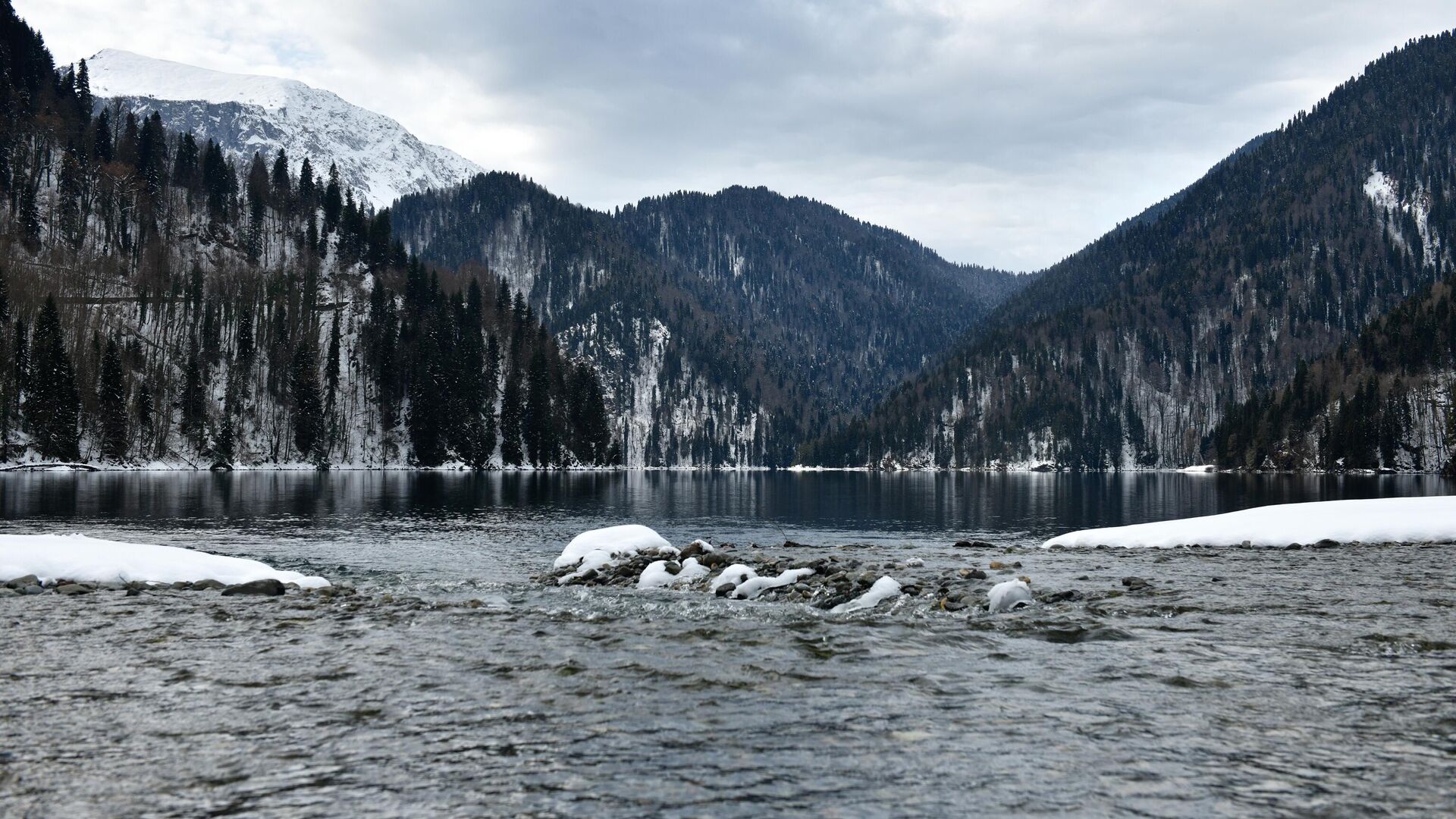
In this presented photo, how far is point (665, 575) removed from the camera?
101 feet

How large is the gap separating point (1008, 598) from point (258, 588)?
22.6 metres

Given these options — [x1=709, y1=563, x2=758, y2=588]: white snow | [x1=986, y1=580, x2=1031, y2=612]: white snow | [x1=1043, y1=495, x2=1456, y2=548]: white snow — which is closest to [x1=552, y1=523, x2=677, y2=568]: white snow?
[x1=709, y1=563, x2=758, y2=588]: white snow

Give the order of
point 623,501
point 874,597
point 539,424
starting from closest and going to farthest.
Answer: point 874,597, point 623,501, point 539,424

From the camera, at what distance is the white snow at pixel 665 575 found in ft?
98.6

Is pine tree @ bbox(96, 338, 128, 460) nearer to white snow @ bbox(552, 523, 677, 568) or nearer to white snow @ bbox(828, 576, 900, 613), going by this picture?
white snow @ bbox(552, 523, 677, 568)

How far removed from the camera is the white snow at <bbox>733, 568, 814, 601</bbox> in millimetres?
26906

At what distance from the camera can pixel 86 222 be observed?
195125 millimetres

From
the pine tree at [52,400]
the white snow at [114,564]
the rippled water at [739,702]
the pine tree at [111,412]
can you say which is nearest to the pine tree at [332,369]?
the pine tree at [111,412]

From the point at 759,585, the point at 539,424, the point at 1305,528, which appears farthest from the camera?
the point at 539,424

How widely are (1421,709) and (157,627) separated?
25.2 m

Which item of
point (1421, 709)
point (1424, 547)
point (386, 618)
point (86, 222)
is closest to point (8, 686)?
point (386, 618)

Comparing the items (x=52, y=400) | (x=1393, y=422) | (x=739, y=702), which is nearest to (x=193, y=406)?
(x=52, y=400)

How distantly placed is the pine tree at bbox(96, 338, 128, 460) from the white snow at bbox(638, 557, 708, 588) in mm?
153153

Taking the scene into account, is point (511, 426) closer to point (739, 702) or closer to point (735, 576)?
point (735, 576)
